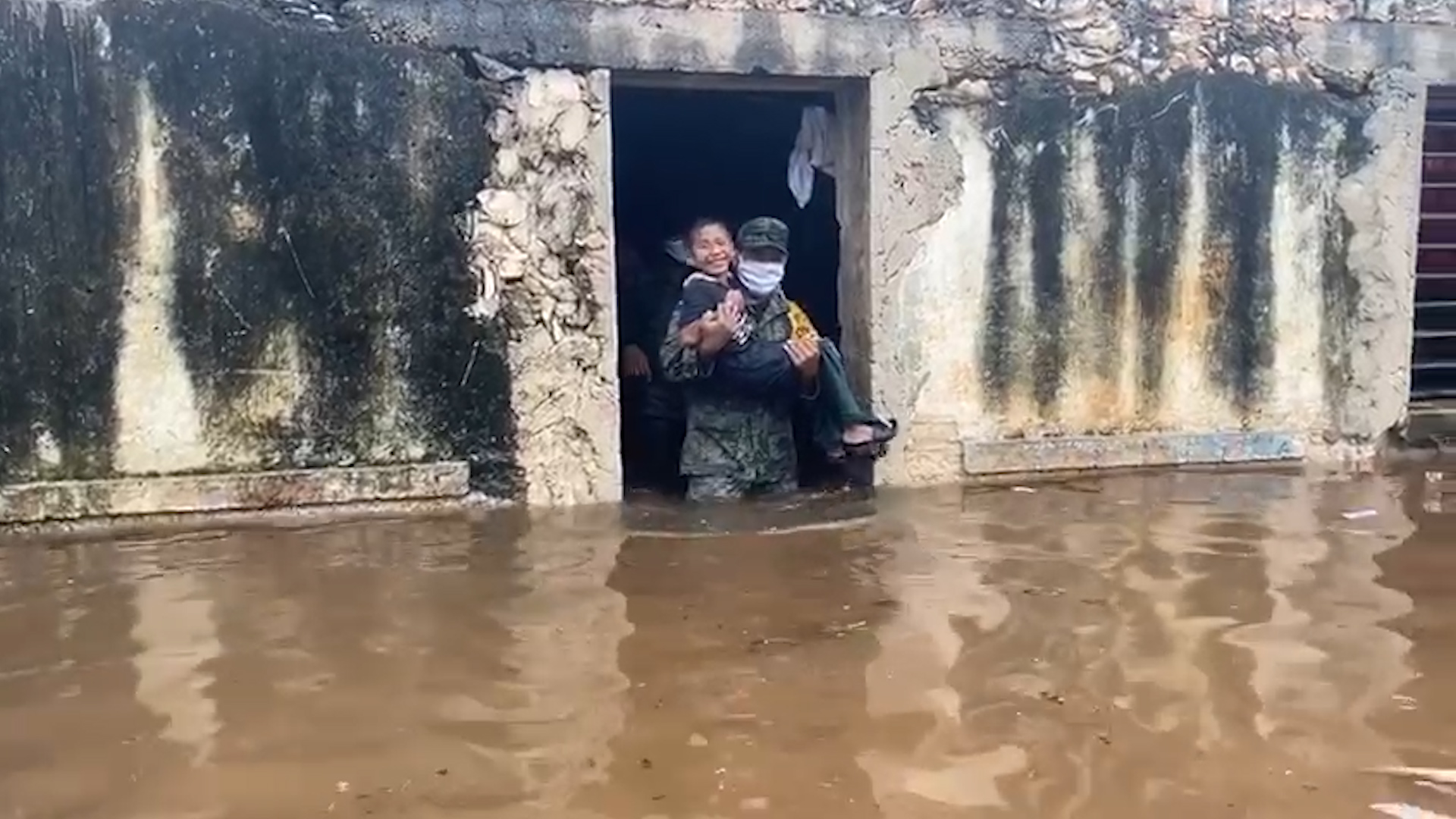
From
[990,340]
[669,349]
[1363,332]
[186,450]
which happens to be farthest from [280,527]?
[1363,332]

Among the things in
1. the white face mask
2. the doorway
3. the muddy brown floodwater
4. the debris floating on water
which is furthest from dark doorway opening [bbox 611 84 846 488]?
the debris floating on water

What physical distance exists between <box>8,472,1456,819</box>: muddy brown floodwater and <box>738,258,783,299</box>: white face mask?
1099mm

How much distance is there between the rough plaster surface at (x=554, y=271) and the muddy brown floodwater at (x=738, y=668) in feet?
1.37

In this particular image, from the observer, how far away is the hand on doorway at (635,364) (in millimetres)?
6555

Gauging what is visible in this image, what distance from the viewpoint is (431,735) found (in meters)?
3.02

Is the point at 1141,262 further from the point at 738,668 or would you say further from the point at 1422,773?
the point at 1422,773

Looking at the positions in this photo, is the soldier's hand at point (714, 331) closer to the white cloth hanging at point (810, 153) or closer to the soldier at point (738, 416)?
the soldier at point (738, 416)

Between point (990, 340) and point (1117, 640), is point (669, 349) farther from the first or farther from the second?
point (1117, 640)

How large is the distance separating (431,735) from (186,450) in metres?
2.62

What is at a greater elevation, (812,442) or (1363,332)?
(1363,332)

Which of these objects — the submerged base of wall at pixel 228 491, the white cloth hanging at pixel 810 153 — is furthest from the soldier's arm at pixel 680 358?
the white cloth hanging at pixel 810 153

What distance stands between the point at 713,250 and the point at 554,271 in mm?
669

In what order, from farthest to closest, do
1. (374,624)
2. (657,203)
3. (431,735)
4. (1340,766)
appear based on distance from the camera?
(657,203), (374,624), (431,735), (1340,766)

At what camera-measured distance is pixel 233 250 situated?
520 centimetres
